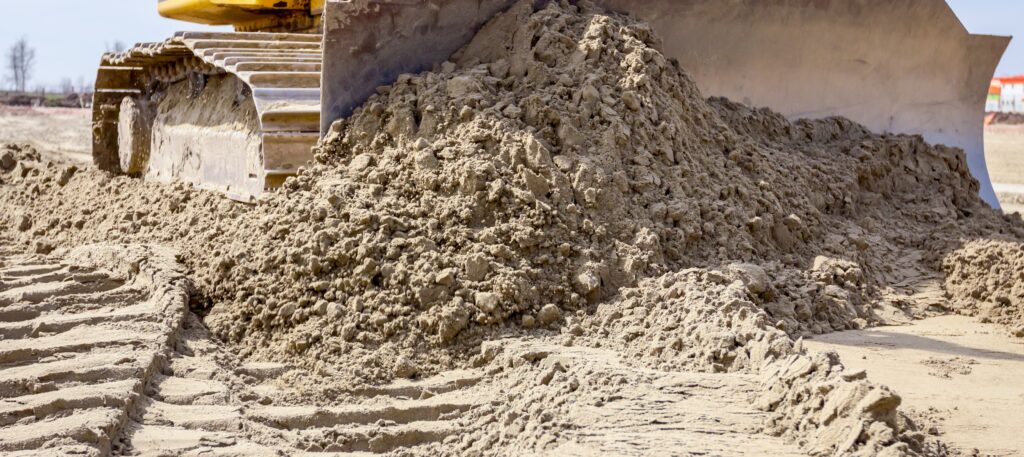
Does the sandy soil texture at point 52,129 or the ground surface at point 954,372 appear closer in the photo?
the ground surface at point 954,372

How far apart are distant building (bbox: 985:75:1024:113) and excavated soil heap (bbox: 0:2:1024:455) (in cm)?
2996

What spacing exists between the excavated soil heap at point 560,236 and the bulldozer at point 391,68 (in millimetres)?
219

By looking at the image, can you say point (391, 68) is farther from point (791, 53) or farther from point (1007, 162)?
point (1007, 162)

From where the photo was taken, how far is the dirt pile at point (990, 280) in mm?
4508

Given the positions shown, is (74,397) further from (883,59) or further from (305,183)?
(883,59)

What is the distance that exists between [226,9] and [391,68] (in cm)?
292

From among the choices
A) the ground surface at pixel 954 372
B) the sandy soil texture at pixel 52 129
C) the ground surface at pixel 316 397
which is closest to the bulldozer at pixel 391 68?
the ground surface at pixel 316 397

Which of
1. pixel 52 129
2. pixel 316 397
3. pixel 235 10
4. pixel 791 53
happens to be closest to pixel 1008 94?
pixel 52 129

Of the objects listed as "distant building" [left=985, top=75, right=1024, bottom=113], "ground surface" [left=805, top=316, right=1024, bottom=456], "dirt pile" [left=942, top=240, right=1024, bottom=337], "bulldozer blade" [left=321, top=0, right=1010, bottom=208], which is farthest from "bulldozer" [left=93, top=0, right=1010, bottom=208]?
"distant building" [left=985, top=75, right=1024, bottom=113]

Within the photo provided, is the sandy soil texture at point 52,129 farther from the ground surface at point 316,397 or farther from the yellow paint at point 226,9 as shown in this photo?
the ground surface at point 316,397

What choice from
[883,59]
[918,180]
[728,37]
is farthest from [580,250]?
[883,59]

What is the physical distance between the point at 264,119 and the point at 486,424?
2143 millimetres

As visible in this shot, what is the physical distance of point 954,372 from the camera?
143 inches

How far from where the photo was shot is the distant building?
32.1 metres
